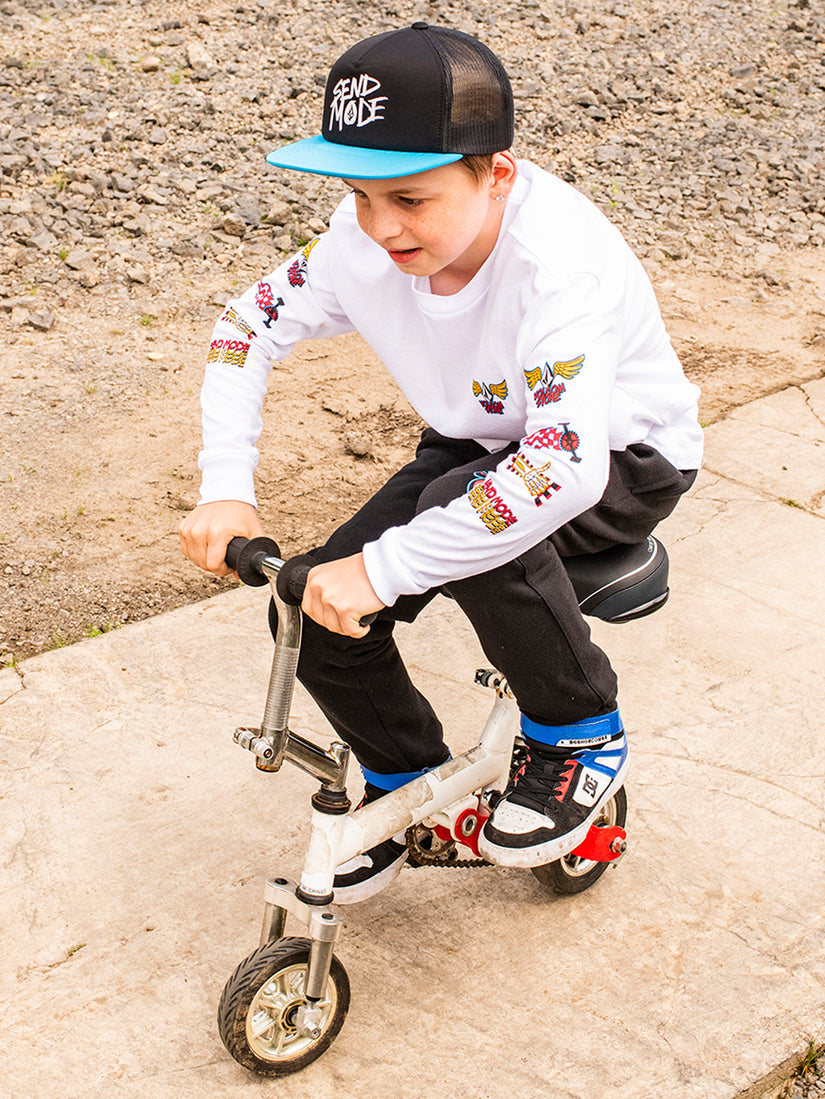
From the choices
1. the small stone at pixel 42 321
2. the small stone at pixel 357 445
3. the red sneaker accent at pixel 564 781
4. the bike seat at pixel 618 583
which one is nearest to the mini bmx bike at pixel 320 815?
the bike seat at pixel 618 583

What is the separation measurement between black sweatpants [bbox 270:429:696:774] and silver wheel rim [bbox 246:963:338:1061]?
1.46 ft

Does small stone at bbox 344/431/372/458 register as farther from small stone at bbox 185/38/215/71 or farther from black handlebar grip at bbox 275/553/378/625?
small stone at bbox 185/38/215/71

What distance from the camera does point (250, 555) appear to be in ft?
5.98

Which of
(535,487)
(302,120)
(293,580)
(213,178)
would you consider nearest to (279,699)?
(293,580)

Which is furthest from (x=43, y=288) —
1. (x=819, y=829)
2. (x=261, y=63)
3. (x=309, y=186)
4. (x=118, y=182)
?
(x=819, y=829)

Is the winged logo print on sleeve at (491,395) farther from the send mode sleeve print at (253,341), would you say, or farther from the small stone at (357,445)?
the small stone at (357,445)

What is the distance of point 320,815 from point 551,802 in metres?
0.47

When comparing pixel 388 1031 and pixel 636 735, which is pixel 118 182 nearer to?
pixel 636 735

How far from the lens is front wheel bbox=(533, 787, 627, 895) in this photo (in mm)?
2354

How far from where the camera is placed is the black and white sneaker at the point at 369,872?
224 centimetres

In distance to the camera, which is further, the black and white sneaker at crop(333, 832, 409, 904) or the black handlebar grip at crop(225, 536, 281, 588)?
the black and white sneaker at crop(333, 832, 409, 904)

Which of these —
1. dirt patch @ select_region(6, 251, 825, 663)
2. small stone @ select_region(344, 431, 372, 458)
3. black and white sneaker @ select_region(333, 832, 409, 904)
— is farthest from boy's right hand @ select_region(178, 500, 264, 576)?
small stone @ select_region(344, 431, 372, 458)

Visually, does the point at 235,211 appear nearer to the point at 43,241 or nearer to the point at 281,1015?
the point at 43,241

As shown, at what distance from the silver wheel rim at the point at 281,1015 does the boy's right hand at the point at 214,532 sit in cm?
68
